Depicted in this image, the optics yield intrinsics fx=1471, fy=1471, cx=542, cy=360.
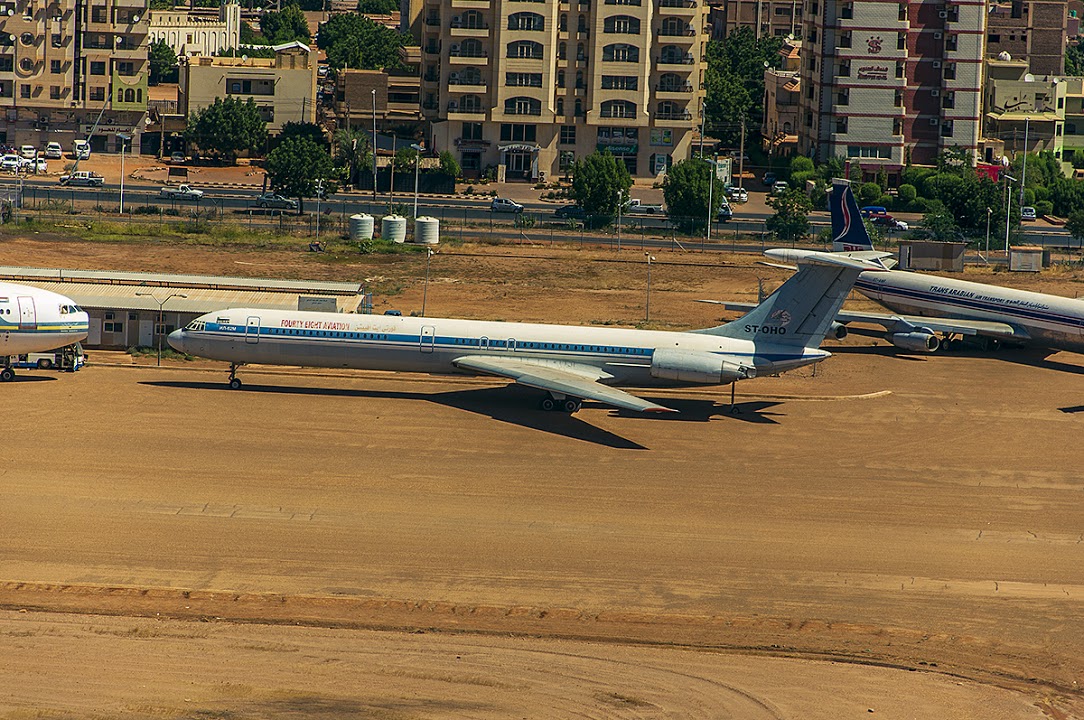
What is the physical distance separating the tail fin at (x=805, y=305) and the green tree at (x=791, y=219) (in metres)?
61.7

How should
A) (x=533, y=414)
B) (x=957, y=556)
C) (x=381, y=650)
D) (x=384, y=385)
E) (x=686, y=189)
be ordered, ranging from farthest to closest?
(x=686, y=189), (x=384, y=385), (x=533, y=414), (x=957, y=556), (x=381, y=650)

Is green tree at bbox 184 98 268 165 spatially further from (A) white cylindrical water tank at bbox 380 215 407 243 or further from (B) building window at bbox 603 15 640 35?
(A) white cylindrical water tank at bbox 380 215 407 243

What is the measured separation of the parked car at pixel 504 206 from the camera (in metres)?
134

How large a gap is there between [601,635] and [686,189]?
9199 cm

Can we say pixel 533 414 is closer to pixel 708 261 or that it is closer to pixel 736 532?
pixel 736 532

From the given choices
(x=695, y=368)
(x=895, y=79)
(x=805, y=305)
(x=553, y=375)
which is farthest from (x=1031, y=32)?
(x=553, y=375)

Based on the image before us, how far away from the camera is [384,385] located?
6481cm

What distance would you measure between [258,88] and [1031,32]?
99679mm

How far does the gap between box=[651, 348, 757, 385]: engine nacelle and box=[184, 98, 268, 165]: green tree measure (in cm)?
10342

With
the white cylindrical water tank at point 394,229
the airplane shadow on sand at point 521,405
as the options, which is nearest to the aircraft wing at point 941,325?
the airplane shadow on sand at point 521,405

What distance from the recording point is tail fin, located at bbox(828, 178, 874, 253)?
85688mm

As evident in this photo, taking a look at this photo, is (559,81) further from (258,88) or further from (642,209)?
(258,88)

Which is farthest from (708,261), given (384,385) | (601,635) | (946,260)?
(601,635)

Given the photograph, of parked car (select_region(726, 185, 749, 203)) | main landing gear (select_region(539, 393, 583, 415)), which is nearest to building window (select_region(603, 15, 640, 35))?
parked car (select_region(726, 185, 749, 203))
